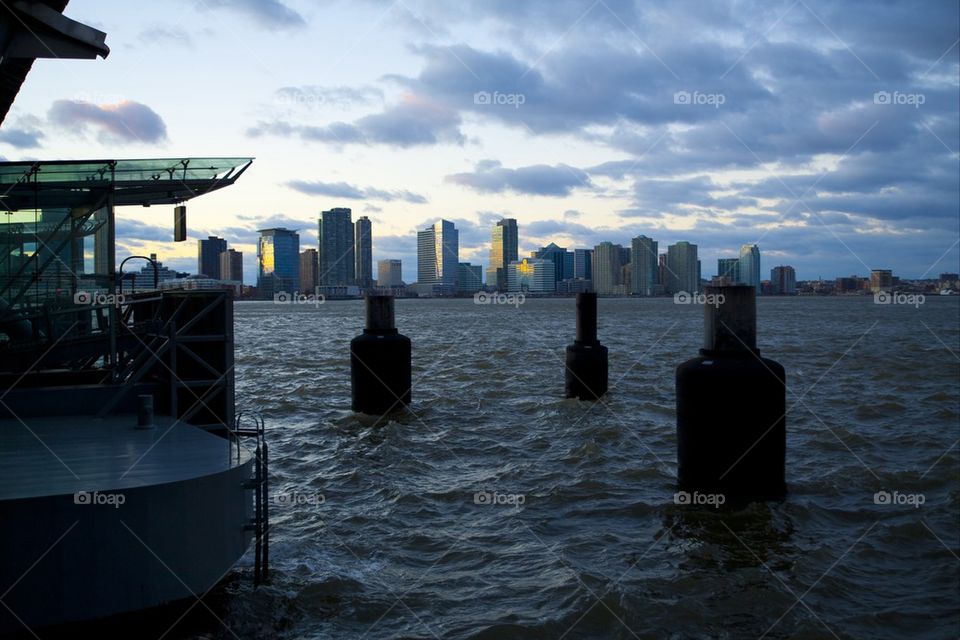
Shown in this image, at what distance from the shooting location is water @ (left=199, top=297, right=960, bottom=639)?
387 inches

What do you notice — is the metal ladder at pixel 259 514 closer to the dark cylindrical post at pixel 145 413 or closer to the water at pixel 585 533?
the water at pixel 585 533

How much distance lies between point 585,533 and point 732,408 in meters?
3.14

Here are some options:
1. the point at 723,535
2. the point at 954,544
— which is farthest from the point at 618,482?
the point at 954,544

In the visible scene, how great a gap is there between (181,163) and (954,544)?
1567cm

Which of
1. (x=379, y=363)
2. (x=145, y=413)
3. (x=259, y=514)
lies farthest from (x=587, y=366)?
(x=259, y=514)

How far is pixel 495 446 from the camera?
20.2 meters

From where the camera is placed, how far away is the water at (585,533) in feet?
32.2

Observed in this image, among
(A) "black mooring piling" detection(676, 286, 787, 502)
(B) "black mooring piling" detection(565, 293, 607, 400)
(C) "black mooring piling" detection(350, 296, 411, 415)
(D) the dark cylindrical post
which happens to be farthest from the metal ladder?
(B) "black mooring piling" detection(565, 293, 607, 400)

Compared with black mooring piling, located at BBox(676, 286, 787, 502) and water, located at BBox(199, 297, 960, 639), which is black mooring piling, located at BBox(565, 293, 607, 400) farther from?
black mooring piling, located at BBox(676, 286, 787, 502)

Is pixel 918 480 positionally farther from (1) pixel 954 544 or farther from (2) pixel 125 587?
(2) pixel 125 587

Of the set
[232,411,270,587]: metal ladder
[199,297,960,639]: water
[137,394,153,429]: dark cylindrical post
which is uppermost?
[137,394,153,429]: dark cylindrical post

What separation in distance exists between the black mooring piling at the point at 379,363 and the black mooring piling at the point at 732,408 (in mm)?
10722

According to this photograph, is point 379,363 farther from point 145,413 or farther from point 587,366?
point 145,413

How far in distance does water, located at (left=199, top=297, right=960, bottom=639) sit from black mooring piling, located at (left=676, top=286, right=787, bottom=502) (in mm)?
707
